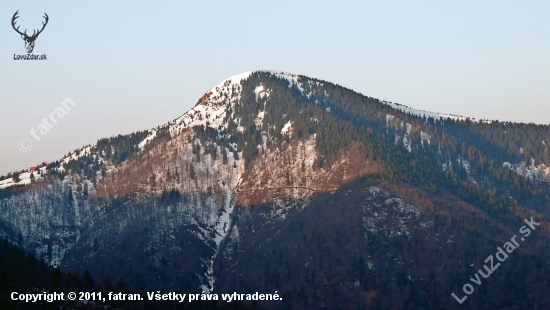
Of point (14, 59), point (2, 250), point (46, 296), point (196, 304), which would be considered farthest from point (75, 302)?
point (14, 59)

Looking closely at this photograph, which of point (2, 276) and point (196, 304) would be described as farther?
point (196, 304)

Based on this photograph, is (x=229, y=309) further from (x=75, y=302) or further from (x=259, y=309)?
(x=75, y=302)

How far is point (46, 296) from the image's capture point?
511 feet

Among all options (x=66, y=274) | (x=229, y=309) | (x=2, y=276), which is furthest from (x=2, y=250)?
(x=229, y=309)

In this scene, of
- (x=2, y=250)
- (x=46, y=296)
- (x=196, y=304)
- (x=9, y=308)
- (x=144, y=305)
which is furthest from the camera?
(x=2, y=250)

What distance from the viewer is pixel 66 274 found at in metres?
181

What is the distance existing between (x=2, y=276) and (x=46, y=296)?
11539mm

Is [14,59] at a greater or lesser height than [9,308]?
greater

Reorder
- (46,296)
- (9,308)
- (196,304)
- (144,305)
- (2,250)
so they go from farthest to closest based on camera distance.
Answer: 1. (2,250)
2. (196,304)
3. (144,305)
4. (46,296)
5. (9,308)

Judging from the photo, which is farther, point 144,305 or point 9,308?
point 144,305

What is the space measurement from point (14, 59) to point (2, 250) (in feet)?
155

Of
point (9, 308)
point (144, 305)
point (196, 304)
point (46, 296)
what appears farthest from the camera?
point (196, 304)

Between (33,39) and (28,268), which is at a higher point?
(33,39)

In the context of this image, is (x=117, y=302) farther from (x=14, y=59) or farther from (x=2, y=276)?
(x=14, y=59)
